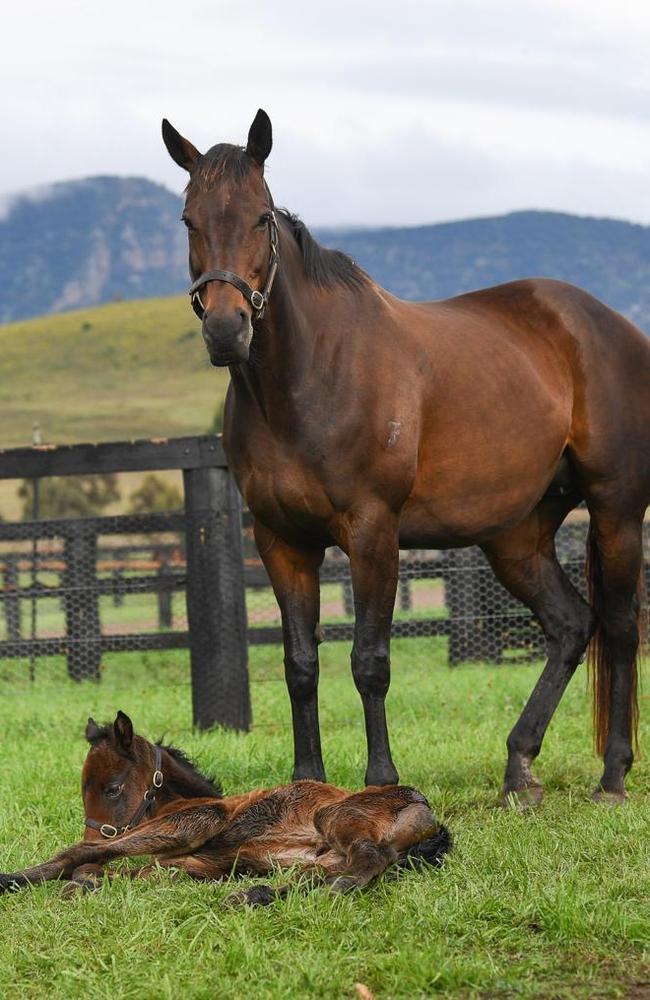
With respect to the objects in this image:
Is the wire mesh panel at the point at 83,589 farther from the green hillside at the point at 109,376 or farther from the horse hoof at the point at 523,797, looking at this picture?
the green hillside at the point at 109,376

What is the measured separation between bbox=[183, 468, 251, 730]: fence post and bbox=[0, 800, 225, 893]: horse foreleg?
4035 mm

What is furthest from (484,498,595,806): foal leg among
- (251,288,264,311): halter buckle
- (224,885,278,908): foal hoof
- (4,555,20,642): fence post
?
(4,555,20,642): fence post

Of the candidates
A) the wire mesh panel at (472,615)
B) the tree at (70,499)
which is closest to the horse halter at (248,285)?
the wire mesh panel at (472,615)

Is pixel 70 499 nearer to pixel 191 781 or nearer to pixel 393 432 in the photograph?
pixel 393 432

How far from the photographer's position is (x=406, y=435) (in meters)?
5.54

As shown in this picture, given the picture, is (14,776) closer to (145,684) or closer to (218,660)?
(218,660)

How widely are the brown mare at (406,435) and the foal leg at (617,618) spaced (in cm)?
1

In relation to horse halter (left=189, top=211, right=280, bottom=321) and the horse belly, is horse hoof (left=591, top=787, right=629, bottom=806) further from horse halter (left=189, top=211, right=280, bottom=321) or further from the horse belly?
horse halter (left=189, top=211, right=280, bottom=321)

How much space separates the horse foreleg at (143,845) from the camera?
445cm

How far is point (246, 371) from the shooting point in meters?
5.45

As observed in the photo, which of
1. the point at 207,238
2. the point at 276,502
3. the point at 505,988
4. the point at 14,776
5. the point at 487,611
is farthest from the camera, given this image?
the point at 487,611

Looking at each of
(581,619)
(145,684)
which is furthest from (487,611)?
(581,619)

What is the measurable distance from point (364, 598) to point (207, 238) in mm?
1584

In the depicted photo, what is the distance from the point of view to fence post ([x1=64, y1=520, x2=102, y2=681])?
39.1ft
